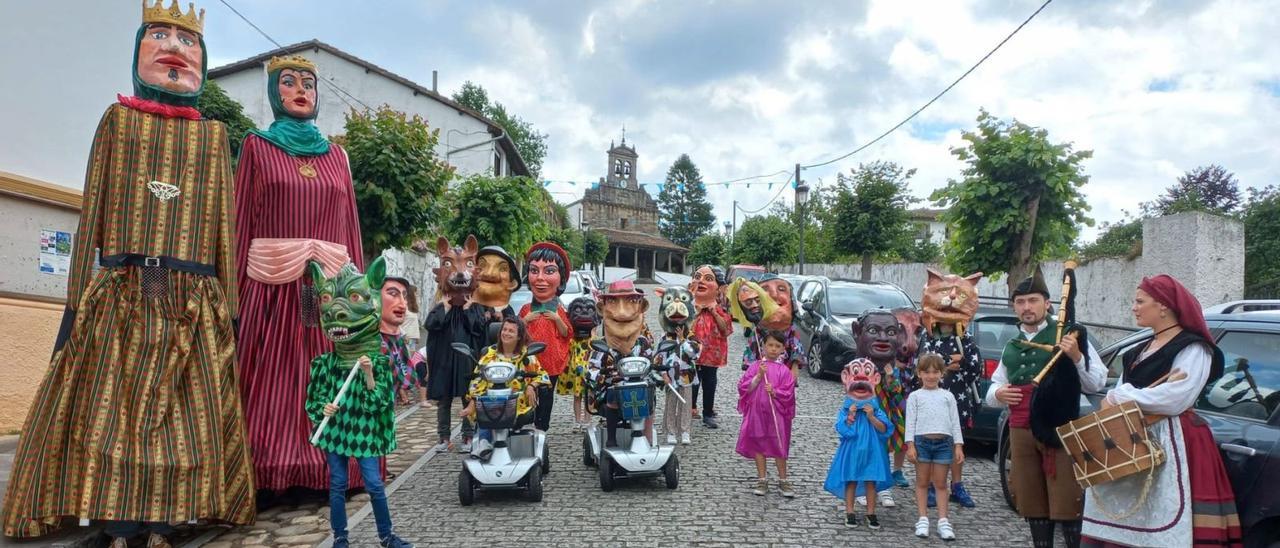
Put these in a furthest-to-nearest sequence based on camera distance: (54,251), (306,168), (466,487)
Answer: (54,251) → (466,487) → (306,168)

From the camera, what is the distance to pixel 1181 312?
365 cm

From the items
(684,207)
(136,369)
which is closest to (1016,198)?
(136,369)

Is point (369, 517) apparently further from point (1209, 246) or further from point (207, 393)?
point (1209, 246)

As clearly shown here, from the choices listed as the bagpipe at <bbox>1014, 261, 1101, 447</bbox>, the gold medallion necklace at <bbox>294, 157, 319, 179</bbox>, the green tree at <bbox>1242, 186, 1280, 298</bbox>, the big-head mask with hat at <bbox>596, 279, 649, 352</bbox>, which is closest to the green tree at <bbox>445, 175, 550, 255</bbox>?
the big-head mask with hat at <bbox>596, 279, 649, 352</bbox>

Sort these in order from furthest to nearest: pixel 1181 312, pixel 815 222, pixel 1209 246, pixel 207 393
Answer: pixel 815 222 < pixel 1209 246 < pixel 207 393 < pixel 1181 312

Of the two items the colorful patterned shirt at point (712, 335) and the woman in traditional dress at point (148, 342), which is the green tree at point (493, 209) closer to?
the colorful patterned shirt at point (712, 335)

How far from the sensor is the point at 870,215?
21844mm

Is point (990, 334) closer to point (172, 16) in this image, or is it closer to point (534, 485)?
point (534, 485)

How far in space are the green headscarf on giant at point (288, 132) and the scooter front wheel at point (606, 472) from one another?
3265 mm

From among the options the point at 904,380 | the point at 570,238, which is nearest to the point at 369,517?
the point at 904,380

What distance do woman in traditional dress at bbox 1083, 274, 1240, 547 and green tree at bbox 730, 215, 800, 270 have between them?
3103 centimetres

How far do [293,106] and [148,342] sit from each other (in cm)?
196

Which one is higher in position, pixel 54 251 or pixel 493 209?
pixel 493 209

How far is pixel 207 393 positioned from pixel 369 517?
4.81ft
